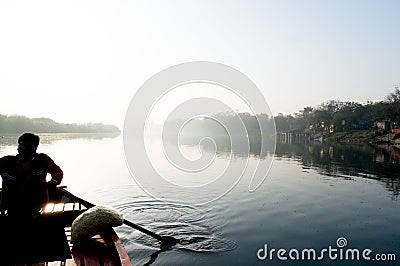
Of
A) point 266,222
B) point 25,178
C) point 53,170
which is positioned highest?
point 53,170

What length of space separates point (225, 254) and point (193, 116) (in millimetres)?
6735

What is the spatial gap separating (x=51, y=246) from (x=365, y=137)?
336 ft

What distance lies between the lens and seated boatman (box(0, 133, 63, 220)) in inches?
203

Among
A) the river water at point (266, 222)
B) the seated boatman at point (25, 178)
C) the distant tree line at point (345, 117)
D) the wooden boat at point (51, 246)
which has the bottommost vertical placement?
the river water at point (266, 222)

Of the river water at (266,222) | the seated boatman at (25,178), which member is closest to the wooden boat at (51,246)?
the seated boatman at (25,178)

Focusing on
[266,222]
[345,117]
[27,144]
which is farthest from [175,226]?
[345,117]

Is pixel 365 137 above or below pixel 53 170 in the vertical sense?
above

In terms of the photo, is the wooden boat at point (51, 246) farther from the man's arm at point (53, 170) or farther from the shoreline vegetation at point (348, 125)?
the shoreline vegetation at point (348, 125)

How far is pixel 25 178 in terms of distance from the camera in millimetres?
5262

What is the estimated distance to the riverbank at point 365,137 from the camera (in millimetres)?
82831

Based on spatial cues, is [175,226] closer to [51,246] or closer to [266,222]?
[266,222]

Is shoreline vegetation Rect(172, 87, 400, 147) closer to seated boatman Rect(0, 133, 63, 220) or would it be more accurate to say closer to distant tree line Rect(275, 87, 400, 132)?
distant tree line Rect(275, 87, 400, 132)

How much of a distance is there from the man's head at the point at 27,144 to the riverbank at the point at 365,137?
88140 millimetres

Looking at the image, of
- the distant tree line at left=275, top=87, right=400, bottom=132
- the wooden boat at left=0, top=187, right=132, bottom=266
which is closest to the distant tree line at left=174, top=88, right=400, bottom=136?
the distant tree line at left=275, top=87, right=400, bottom=132
